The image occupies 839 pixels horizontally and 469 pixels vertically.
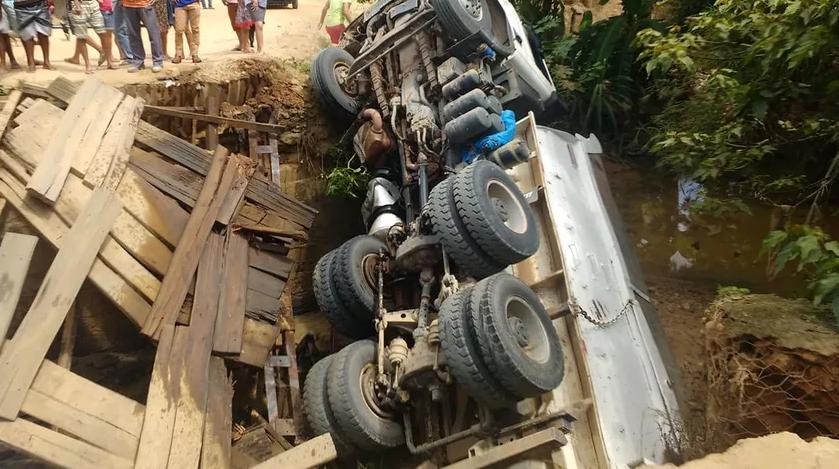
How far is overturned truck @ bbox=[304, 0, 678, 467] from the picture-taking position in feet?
13.0

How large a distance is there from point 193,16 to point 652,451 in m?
7.22

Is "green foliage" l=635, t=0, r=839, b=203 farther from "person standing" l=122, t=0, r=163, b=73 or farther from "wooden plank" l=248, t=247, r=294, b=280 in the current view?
"person standing" l=122, t=0, r=163, b=73

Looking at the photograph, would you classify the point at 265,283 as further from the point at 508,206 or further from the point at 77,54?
the point at 77,54

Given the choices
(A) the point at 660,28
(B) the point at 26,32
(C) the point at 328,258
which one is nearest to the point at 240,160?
(C) the point at 328,258

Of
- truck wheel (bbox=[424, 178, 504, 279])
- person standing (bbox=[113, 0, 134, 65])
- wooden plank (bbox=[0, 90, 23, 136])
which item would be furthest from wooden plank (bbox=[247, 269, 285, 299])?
person standing (bbox=[113, 0, 134, 65])

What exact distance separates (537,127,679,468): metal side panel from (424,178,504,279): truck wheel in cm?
80

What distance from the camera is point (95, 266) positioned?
4223mm

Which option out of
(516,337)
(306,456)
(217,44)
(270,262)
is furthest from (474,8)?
(306,456)

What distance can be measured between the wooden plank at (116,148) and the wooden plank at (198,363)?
0.96m

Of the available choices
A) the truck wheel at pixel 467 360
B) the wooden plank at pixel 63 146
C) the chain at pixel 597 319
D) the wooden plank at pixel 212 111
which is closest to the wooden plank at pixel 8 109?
the wooden plank at pixel 63 146

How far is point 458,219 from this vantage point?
4531 millimetres

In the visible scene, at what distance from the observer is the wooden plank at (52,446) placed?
3455mm

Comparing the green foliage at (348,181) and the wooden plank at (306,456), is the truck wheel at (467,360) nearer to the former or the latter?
the wooden plank at (306,456)

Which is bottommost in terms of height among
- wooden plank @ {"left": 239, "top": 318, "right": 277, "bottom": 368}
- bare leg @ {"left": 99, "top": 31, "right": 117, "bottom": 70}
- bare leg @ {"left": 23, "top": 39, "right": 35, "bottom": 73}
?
wooden plank @ {"left": 239, "top": 318, "right": 277, "bottom": 368}
